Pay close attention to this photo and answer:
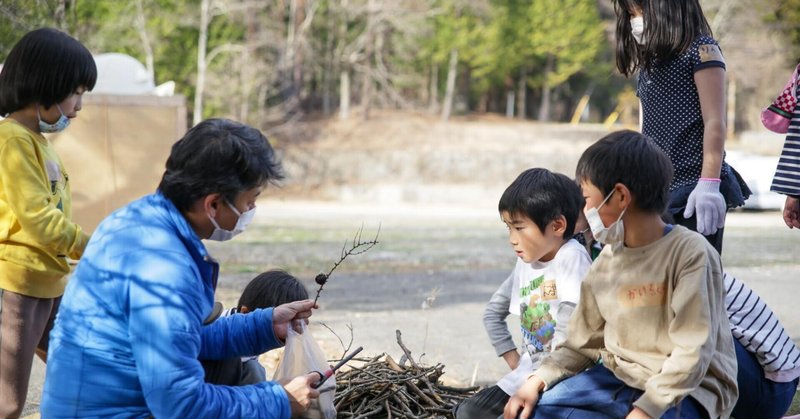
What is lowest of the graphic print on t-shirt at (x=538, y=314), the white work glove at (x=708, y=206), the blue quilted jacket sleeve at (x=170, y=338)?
the graphic print on t-shirt at (x=538, y=314)

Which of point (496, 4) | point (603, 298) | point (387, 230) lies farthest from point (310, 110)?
point (603, 298)

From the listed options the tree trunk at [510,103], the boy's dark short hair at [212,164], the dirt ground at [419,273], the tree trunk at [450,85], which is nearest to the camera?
the boy's dark short hair at [212,164]

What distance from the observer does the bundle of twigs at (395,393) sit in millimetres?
3859

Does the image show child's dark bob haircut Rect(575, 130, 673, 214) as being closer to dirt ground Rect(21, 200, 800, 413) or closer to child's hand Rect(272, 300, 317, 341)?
child's hand Rect(272, 300, 317, 341)

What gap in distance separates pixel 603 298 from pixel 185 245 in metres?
1.40

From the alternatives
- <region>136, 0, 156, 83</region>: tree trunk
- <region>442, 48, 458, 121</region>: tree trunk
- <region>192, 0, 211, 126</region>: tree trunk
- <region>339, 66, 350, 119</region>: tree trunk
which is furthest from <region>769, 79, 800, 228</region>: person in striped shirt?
<region>442, 48, 458, 121</region>: tree trunk

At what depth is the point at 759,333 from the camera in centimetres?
344

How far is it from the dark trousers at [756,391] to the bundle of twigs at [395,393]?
114 centimetres

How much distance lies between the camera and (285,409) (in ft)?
8.82

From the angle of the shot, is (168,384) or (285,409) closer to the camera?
(168,384)

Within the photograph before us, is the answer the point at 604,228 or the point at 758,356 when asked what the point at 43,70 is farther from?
the point at 758,356

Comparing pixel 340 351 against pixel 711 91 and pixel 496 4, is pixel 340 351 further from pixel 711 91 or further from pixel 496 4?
pixel 496 4

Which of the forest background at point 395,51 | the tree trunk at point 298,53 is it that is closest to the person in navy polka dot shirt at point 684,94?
the forest background at point 395,51

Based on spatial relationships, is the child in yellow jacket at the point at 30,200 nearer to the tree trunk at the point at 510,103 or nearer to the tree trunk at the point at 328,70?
the tree trunk at the point at 328,70
